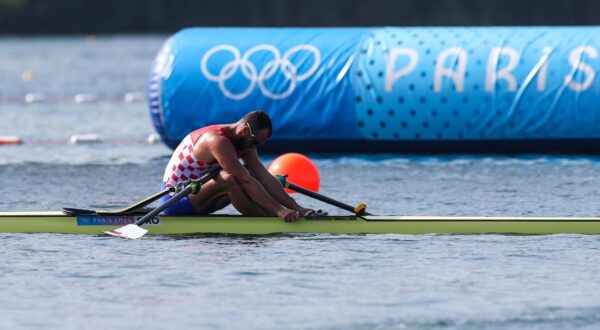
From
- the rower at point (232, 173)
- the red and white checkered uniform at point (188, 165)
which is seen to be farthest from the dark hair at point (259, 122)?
the red and white checkered uniform at point (188, 165)

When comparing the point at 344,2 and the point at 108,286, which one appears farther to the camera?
the point at 344,2

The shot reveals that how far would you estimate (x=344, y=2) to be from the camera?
75375mm

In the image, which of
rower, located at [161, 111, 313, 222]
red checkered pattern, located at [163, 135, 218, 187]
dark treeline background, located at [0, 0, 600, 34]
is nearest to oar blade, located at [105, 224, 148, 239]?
rower, located at [161, 111, 313, 222]

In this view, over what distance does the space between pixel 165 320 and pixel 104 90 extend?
2835cm

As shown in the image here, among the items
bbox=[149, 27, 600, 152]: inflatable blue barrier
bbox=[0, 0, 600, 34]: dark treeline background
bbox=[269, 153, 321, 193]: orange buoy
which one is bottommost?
bbox=[269, 153, 321, 193]: orange buoy

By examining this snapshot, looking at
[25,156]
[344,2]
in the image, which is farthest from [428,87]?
[344,2]

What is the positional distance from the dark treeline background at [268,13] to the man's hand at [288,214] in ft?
183

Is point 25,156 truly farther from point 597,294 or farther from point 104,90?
point 104,90

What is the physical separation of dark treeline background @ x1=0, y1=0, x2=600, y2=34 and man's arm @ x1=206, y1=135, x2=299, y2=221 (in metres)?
55.7

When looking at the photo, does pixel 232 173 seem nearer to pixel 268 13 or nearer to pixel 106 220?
pixel 106 220

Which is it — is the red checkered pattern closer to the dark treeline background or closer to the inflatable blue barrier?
the inflatable blue barrier

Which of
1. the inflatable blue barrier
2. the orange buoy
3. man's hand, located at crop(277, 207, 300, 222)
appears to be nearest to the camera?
man's hand, located at crop(277, 207, 300, 222)

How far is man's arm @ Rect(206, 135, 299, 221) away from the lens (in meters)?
13.6

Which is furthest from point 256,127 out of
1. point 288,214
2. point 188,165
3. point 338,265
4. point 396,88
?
point 396,88
